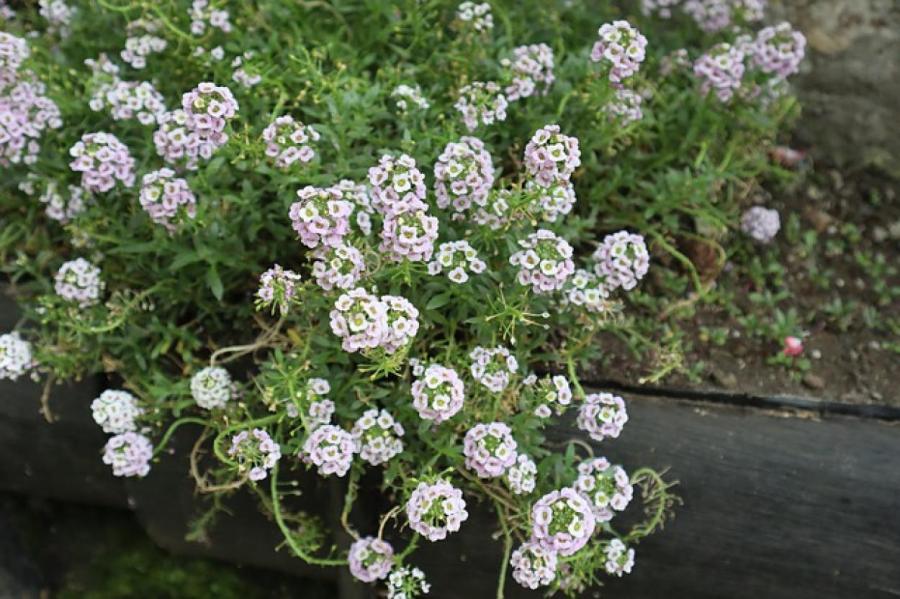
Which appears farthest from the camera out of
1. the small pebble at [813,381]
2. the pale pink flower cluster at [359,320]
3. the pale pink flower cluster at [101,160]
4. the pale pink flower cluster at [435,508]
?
the small pebble at [813,381]

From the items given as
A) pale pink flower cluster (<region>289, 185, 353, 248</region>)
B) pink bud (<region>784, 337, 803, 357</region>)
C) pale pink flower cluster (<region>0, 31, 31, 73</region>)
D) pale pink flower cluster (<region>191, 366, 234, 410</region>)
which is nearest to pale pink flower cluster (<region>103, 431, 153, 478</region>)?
pale pink flower cluster (<region>191, 366, 234, 410</region>)

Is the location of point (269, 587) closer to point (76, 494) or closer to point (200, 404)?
point (76, 494)

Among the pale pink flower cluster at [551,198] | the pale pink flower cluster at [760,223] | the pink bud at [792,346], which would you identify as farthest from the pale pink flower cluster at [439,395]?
the pale pink flower cluster at [760,223]

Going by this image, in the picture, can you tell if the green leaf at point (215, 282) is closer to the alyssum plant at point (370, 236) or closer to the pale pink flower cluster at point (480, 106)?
the alyssum plant at point (370, 236)

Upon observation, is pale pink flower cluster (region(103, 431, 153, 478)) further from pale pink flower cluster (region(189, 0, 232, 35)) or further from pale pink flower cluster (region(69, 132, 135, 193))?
pale pink flower cluster (region(189, 0, 232, 35))

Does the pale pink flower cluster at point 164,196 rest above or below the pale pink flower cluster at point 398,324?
below

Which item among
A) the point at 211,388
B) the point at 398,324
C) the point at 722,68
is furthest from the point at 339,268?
the point at 722,68
